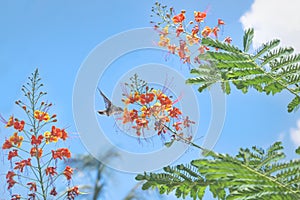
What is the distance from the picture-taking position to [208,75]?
137 centimetres

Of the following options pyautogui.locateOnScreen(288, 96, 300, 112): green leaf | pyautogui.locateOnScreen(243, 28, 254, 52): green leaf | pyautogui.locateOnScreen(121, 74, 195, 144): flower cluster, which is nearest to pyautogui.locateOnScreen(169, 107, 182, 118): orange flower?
pyautogui.locateOnScreen(121, 74, 195, 144): flower cluster

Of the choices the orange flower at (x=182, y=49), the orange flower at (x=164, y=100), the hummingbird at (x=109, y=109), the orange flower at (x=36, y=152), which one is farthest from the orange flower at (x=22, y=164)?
the orange flower at (x=182, y=49)

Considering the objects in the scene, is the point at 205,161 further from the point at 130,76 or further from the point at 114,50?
the point at 114,50

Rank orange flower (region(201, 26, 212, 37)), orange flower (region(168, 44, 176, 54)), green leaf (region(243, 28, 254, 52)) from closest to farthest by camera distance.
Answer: green leaf (region(243, 28, 254, 52)) < orange flower (region(201, 26, 212, 37)) < orange flower (region(168, 44, 176, 54))

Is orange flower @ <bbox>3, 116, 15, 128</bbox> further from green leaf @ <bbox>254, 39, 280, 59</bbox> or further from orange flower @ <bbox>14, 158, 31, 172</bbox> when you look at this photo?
green leaf @ <bbox>254, 39, 280, 59</bbox>

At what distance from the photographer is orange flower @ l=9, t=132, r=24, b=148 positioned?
9.89ft

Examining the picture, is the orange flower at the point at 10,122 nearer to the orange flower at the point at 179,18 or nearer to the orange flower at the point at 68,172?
the orange flower at the point at 68,172

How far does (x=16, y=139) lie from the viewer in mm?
3021

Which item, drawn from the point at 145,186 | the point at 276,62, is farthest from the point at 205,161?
the point at 145,186

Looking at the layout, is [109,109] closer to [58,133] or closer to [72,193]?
[58,133]

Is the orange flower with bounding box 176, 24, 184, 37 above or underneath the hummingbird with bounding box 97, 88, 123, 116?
above

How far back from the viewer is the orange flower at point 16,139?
3.02m

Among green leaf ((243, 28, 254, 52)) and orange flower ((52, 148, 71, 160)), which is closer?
green leaf ((243, 28, 254, 52))

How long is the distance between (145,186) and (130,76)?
4.98 ft
